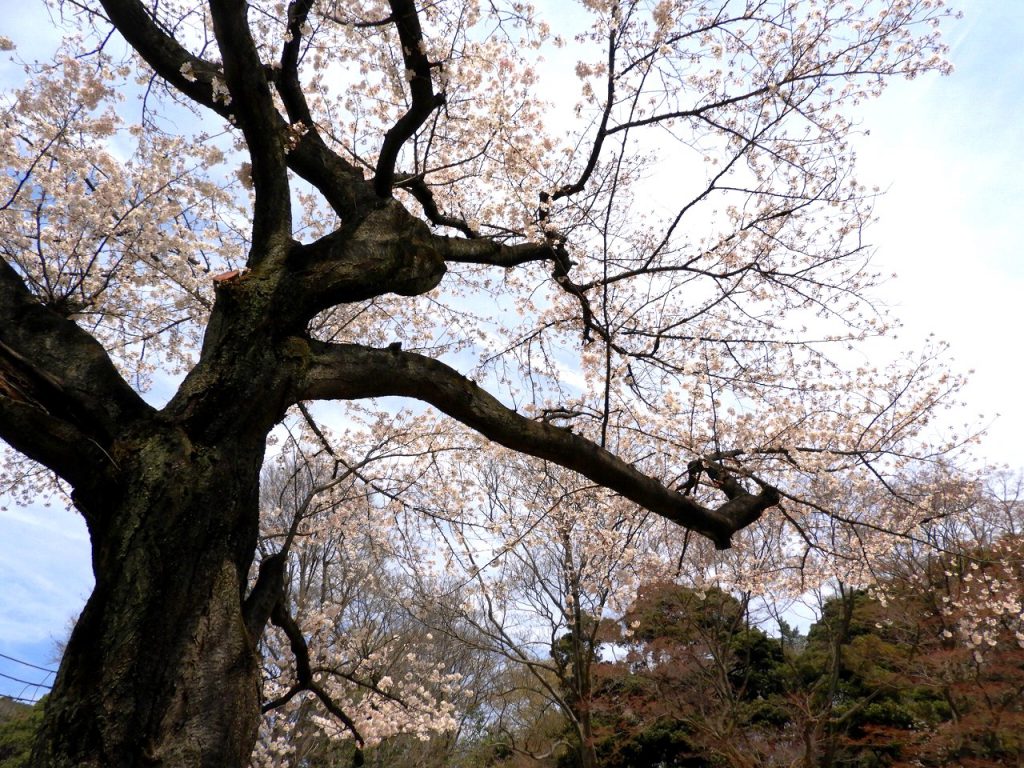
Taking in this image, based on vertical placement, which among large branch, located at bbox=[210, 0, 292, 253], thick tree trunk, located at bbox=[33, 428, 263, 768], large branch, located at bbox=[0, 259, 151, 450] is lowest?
thick tree trunk, located at bbox=[33, 428, 263, 768]

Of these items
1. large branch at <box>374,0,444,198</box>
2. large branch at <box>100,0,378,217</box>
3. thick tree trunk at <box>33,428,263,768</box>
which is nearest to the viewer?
thick tree trunk at <box>33,428,263,768</box>

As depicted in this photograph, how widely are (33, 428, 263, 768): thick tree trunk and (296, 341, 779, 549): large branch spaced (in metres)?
0.60

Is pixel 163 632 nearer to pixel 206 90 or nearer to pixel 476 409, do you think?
pixel 476 409

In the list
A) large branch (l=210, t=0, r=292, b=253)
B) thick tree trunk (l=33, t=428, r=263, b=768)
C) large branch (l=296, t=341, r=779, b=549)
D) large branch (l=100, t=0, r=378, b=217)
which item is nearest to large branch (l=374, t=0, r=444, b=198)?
large branch (l=100, t=0, r=378, b=217)

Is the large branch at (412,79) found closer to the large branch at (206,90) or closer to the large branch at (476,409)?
the large branch at (206,90)

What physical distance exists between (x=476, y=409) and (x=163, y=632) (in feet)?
5.40

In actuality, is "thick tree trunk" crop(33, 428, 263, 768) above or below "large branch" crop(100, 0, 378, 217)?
below

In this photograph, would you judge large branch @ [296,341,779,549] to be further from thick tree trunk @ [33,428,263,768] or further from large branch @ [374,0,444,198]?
large branch @ [374,0,444,198]

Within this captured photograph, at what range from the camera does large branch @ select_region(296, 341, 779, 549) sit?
2.78 m

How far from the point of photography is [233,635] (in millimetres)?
2189

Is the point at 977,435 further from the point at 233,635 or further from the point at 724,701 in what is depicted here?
the point at 233,635

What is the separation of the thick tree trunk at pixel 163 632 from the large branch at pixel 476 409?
1.97ft

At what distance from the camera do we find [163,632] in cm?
196

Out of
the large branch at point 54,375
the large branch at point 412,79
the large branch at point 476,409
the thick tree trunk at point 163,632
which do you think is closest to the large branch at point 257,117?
the large branch at point 412,79
